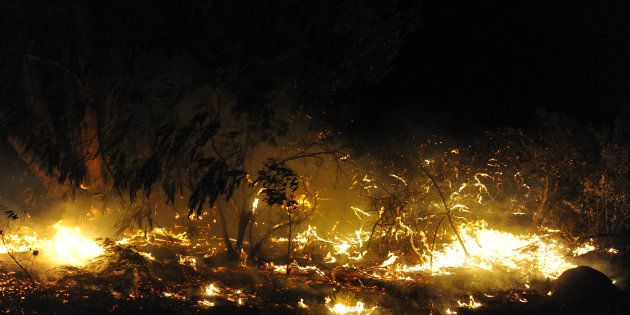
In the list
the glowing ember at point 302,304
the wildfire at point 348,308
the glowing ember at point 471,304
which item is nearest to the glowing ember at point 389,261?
the glowing ember at point 471,304

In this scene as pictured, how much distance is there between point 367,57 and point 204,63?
3.07 metres

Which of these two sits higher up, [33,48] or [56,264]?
[33,48]

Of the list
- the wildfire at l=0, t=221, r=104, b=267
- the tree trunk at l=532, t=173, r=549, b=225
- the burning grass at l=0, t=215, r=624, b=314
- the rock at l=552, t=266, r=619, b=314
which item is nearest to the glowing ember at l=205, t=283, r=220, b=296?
the burning grass at l=0, t=215, r=624, b=314

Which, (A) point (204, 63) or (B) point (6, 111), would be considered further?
(B) point (6, 111)

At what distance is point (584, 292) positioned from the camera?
373 inches

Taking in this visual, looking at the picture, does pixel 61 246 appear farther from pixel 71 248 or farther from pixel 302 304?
pixel 302 304

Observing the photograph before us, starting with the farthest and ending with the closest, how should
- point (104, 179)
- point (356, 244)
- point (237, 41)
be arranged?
point (356, 244) < point (104, 179) < point (237, 41)

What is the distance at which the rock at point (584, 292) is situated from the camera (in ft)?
30.5

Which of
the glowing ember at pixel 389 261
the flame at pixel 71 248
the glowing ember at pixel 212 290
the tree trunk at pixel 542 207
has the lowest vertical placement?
the glowing ember at pixel 212 290

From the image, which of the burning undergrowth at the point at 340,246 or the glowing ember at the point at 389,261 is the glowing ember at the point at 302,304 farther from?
the glowing ember at the point at 389,261

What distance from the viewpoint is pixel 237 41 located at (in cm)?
826

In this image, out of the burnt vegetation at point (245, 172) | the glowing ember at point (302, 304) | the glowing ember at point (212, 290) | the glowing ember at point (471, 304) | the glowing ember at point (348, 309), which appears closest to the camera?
the burnt vegetation at point (245, 172)

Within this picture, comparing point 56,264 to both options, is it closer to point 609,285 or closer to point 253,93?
point 253,93

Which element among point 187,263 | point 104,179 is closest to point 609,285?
point 187,263
